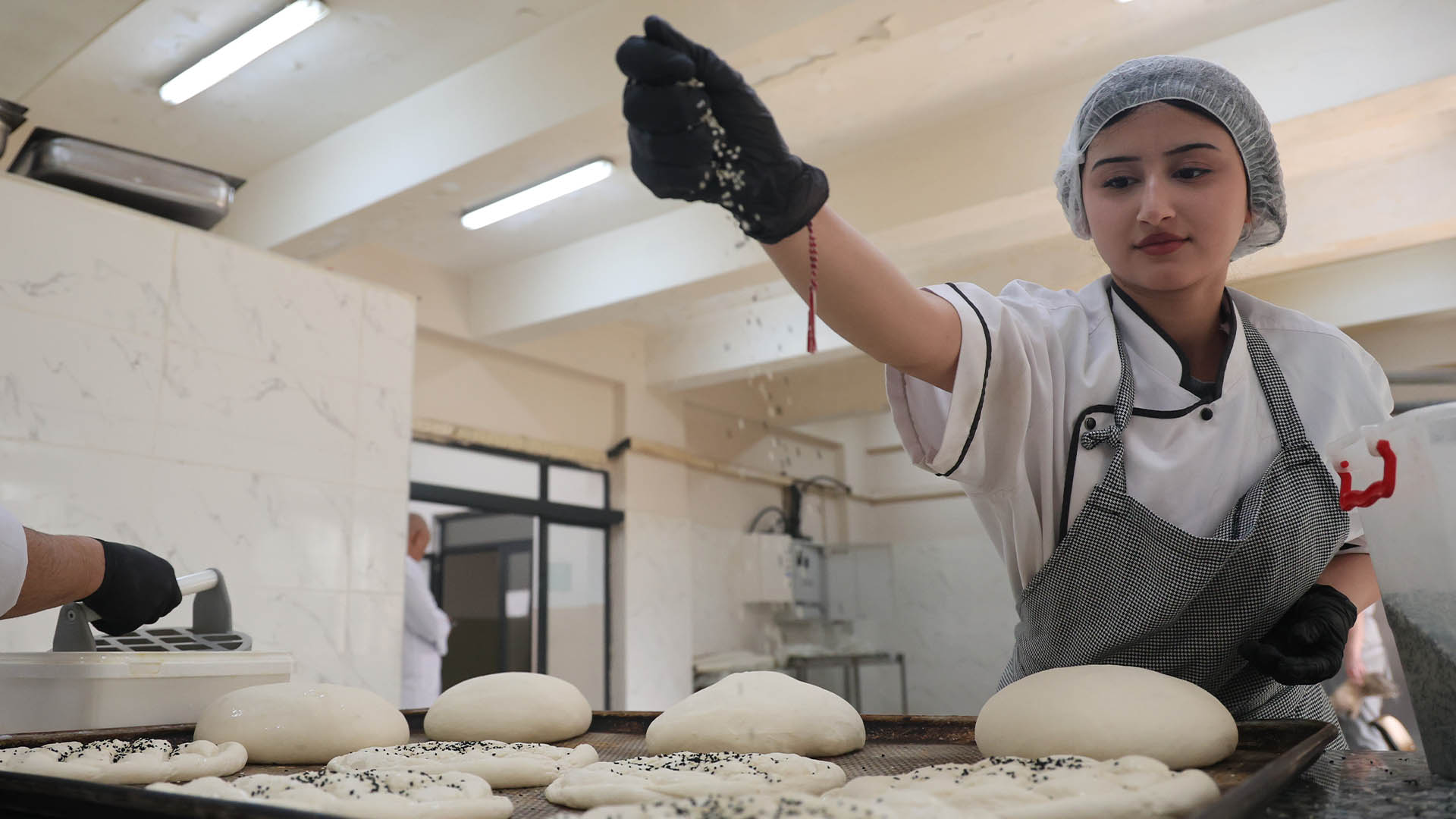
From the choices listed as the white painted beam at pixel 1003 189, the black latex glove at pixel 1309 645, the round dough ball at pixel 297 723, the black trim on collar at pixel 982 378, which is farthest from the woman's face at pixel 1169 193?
the white painted beam at pixel 1003 189

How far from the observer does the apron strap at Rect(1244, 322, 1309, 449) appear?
111 centimetres

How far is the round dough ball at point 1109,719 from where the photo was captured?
0.95m

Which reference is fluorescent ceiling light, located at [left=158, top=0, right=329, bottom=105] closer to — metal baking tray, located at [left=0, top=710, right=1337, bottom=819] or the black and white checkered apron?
metal baking tray, located at [left=0, top=710, right=1337, bottom=819]

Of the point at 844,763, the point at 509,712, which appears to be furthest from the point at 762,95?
the point at 844,763

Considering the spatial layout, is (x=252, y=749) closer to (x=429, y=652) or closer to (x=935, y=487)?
(x=429, y=652)

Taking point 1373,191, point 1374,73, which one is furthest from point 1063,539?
point 1373,191

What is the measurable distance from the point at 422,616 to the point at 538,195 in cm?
221

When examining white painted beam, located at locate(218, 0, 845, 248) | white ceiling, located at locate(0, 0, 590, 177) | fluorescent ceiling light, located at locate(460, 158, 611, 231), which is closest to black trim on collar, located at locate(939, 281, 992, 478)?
white painted beam, located at locate(218, 0, 845, 248)

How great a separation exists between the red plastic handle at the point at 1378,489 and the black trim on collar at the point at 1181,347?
0.91 feet

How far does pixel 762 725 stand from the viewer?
133 cm

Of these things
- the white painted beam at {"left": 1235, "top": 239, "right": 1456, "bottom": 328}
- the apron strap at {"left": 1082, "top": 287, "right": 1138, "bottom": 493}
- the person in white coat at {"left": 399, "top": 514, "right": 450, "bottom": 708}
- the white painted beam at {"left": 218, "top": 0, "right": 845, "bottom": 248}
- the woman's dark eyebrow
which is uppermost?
the white painted beam at {"left": 218, "top": 0, "right": 845, "bottom": 248}

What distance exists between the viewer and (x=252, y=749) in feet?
4.41

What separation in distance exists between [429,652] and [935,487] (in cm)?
546

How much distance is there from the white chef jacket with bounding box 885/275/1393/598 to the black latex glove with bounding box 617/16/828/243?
0.89 ft
